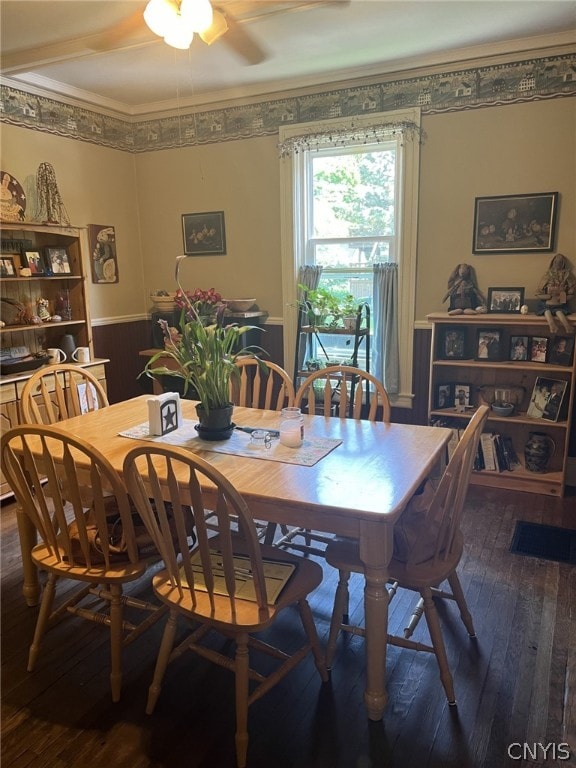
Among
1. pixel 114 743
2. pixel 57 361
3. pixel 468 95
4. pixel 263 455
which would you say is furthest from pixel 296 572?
pixel 468 95

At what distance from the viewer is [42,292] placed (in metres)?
3.87

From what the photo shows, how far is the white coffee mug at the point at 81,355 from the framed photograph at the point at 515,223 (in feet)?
9.02

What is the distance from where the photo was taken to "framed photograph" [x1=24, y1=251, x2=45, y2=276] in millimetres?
3586

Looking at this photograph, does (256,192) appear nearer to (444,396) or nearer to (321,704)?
(444,396)

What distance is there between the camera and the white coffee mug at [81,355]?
3818 mm

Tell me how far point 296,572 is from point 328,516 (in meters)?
0.29

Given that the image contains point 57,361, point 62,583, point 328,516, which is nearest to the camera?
point 328,516

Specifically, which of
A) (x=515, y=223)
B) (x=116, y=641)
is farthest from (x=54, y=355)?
(x=515, y=223)

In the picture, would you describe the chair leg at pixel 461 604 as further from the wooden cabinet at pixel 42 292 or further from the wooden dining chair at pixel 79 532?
the wooden cabinet at pixel 42 292

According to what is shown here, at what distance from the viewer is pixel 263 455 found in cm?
196

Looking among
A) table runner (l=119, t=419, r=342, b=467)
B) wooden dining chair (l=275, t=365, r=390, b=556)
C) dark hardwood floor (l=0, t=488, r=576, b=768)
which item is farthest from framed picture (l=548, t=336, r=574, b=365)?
table runner (l=119, t=419, r=342, b=467)

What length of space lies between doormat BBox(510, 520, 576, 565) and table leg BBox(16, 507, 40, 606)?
221 cm

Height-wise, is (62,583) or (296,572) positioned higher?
(296,572)

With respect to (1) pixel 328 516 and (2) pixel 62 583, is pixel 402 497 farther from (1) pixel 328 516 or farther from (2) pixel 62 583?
(2) pixel 62 583
